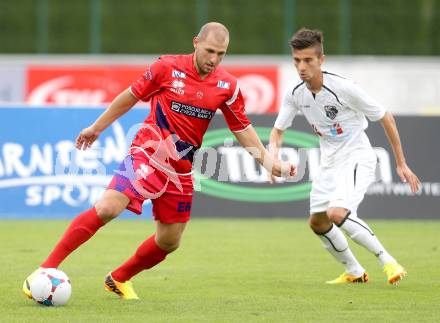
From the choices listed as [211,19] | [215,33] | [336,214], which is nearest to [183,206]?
[215,33]

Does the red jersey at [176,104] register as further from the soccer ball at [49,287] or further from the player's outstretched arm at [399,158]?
the player's outstretched arm at [399,158]

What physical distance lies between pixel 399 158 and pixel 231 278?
185 cm

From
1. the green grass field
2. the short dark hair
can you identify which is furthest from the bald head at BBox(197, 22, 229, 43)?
the green grass field

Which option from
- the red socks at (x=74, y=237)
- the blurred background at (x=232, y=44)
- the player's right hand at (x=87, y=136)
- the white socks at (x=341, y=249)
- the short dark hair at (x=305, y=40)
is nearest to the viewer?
the red socks at (x=74, y=237)

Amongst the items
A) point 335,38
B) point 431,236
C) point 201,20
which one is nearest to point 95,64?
point 201,20

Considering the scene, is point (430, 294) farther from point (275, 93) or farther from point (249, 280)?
point (275, 93)

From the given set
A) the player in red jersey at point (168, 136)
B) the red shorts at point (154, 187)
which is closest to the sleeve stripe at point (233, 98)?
the player in red jersey at point (168, 136)

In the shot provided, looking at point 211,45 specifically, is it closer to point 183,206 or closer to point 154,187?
point 154,187

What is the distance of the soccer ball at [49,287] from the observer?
727 centimetres

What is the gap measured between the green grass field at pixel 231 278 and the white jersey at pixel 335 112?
1215mm

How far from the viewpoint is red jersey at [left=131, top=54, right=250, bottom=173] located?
7.76 meters

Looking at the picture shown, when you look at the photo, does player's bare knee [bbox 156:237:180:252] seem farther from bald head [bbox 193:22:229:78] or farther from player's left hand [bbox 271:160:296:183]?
bald head [bbox 193:22:229:78]

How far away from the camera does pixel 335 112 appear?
9.09 metres

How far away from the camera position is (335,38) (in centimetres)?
2738
